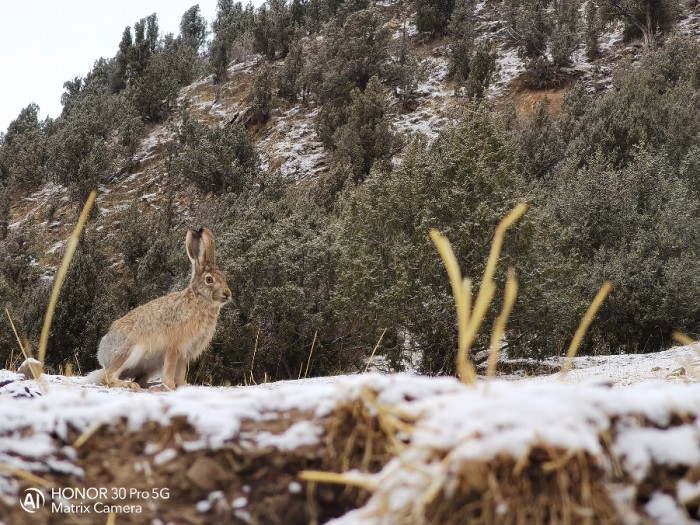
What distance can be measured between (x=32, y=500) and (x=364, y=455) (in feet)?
2.14

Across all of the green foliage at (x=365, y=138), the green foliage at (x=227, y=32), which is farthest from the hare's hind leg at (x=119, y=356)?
the green foliage at (x=227, y=32)

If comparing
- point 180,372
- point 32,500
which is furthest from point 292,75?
point 32,500

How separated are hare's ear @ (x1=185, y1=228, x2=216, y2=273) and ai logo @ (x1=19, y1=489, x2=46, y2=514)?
12.9 ft

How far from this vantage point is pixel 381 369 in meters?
11.3

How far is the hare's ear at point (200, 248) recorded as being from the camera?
5.21 metres

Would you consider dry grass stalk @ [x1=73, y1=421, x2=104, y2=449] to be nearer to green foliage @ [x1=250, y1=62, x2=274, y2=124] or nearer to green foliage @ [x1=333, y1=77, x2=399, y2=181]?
green foliage @ [x1=333, y1=77, x2=399, y2=181]

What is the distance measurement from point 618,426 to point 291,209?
15378 millimetres

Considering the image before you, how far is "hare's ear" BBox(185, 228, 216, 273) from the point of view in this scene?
521cm

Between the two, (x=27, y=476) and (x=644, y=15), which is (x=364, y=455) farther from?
(x=644, y=15)

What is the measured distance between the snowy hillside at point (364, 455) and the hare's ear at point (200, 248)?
3819 millimetres

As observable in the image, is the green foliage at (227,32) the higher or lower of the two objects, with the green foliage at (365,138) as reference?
higher

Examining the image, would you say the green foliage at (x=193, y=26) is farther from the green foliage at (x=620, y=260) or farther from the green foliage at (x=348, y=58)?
the green foliage at (x=620, y=260)

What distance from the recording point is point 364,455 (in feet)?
4.19

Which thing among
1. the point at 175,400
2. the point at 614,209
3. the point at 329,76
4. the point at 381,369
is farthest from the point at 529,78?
the point at 175,400
